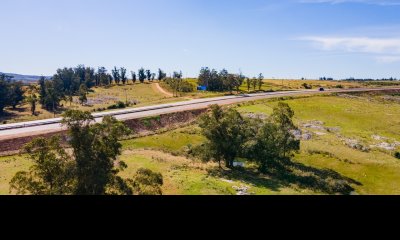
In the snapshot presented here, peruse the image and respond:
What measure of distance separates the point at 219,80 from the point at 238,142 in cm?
10606

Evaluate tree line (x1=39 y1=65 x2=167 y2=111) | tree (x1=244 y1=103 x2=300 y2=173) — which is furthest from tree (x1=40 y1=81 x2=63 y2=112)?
tree (x1=244 y1=103 x2=300 y2=173)

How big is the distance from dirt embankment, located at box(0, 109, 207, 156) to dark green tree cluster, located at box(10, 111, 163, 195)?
97.0ft

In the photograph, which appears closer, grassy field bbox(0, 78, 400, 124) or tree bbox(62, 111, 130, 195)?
tree bbox(62, 111, 130, 195)

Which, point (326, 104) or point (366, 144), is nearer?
point (366, 144)

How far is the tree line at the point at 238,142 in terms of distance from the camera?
191ft

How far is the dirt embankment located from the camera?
5841cm

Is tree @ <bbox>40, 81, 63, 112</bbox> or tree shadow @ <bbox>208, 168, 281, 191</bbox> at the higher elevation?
tree @ <bbox>40, 81, 63, 112</bbox>

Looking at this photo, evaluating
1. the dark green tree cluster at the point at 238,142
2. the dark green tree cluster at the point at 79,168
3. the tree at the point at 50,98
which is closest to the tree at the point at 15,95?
the tree at the point at 50,98

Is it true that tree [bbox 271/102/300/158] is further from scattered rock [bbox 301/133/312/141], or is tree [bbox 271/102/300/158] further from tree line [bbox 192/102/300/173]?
scattered rock [bbox 301/133/312/141]

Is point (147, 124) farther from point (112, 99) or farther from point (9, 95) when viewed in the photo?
point (112, 99)
